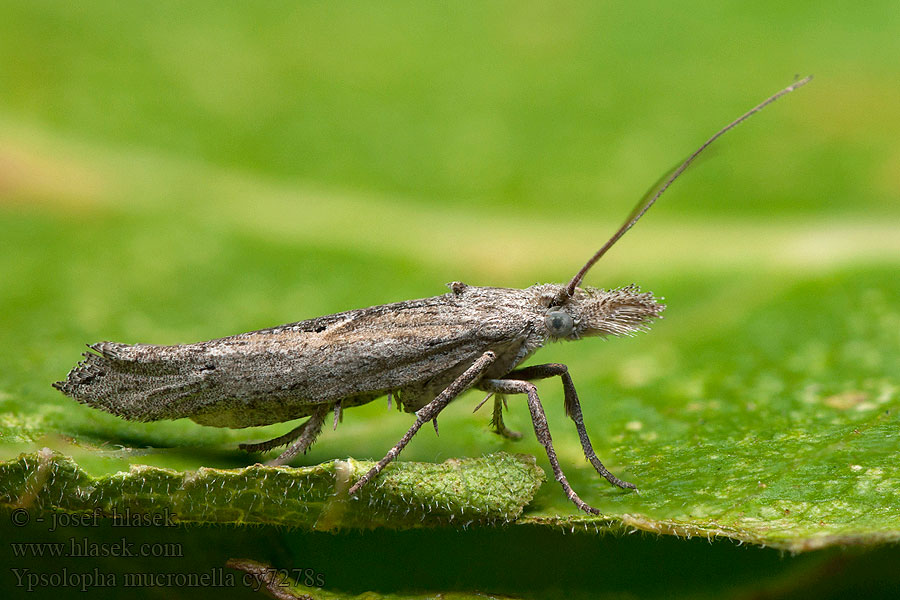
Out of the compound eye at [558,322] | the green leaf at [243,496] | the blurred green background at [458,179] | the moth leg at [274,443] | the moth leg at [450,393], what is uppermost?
the blurred green background at [458,179]

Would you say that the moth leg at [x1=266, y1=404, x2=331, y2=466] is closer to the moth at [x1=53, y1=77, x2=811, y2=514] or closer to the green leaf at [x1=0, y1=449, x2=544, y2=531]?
the moth at [x1=53, y1=77, x2=811, y2=514]

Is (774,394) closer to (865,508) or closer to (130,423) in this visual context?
(865,508)

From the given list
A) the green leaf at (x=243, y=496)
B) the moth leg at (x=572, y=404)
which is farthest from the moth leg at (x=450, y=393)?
the green leaf at (x=243, y=496)

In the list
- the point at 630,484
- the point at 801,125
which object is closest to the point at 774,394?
the point at 630,484

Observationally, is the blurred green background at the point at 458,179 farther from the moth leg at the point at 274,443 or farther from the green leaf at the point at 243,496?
the green leaf at the point at 243,496

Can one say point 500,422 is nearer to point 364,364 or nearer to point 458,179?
point 364,364

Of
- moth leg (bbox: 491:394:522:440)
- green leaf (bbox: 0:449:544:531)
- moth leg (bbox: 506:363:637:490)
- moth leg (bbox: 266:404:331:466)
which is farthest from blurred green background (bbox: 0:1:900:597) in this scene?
green leaf (bbox: 0:449:544:531)
